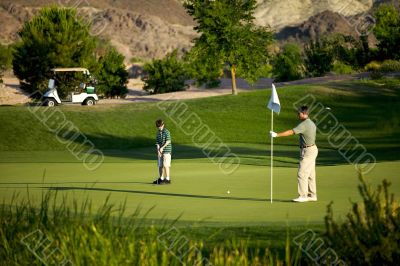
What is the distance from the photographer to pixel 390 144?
4484 cm

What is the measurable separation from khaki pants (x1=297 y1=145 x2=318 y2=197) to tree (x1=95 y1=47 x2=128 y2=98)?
2539 inches

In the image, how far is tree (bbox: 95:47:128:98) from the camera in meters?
84.8

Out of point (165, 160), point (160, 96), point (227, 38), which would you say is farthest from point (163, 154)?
point (160, 96)

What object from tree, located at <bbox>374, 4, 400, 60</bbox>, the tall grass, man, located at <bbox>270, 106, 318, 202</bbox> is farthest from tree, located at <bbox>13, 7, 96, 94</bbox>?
the tall grass

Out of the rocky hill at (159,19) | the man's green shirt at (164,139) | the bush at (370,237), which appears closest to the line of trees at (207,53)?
the man's green shirt at (164,139)

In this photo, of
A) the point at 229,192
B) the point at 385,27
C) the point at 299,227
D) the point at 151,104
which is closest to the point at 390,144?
the point at 151,104

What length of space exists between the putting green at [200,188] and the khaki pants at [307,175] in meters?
0.39

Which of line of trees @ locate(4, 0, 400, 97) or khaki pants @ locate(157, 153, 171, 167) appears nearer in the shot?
khaki pants @ locate(157, 153, 171, 167)

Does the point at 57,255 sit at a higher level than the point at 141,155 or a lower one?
lower

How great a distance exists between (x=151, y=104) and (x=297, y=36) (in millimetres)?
109228

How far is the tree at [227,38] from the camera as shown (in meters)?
64.0

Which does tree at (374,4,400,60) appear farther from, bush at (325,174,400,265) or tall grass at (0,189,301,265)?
bush at (325,174,400,265)

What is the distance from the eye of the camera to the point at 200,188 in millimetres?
23453

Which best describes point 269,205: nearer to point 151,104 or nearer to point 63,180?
point 63,180
